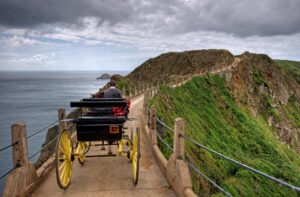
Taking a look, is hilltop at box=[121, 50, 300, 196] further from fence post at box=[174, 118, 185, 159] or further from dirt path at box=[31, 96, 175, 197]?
fence post at box=[174, 118, 185, 159]

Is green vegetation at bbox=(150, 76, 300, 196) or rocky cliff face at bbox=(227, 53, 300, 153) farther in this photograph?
rocky cliff face at bbox=(227, 53, 300, 153)

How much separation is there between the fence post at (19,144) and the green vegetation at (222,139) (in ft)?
25.4

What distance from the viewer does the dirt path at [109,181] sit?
20.6ft

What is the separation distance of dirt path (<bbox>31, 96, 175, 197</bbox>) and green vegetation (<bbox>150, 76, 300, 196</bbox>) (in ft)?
16.2

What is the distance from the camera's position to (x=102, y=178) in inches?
279

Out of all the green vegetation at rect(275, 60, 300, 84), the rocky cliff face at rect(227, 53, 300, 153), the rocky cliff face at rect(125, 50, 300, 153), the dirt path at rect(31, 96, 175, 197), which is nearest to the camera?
the dirt path at rect(31, 96, 175, 197)

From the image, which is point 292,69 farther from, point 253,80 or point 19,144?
point 19,144

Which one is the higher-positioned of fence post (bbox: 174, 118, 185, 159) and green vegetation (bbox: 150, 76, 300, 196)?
fence post (bbox: 174, 118, 185, 159)

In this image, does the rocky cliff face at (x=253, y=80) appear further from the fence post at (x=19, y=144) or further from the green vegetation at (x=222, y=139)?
the fence post at (x=19, y=144)

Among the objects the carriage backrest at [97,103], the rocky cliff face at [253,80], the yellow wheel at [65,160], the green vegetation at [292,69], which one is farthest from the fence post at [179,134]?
the green vegetation at [292,69]

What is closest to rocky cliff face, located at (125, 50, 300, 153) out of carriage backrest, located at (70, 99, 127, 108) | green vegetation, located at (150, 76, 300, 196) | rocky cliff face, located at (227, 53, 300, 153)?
rocky cliff face, located at (227, 53, 300, 153)

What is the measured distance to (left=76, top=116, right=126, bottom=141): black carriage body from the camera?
21.8 feet

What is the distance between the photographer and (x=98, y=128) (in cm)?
668

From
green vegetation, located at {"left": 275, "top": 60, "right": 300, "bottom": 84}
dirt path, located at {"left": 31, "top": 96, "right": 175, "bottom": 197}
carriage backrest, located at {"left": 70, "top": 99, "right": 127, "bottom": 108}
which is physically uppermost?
green vegetation, located at {"left": 275, "top": 60, "right": 300, "bottom": 84}
